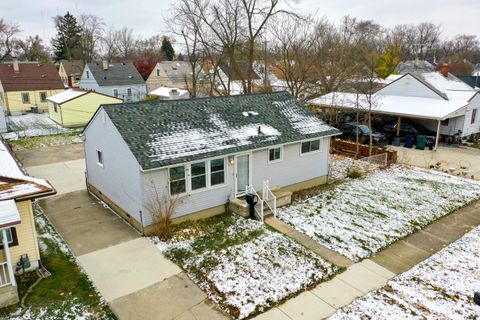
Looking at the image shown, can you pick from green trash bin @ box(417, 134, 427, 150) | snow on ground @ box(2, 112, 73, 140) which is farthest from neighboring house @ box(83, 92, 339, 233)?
snow on ground @ box(2, 112, 73, 140)

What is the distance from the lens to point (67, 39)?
70625mm

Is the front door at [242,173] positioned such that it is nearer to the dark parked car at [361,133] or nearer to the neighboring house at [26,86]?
the dark parked car at [361,133]

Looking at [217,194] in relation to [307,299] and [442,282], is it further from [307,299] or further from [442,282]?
[442,282]

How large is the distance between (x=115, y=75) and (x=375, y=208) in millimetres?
40713

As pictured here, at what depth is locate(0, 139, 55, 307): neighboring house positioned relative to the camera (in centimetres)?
866

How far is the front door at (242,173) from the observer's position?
1431 cm

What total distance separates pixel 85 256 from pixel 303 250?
22.3 ft

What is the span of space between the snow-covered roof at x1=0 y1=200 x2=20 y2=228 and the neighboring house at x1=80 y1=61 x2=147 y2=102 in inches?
1520

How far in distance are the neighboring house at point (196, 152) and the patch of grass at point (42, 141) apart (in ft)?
40.0

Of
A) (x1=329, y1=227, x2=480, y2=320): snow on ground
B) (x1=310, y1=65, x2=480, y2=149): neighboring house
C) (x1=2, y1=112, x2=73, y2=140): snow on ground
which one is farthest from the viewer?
(x1=2, y1=112, x2=73, y2=140): snow on ground

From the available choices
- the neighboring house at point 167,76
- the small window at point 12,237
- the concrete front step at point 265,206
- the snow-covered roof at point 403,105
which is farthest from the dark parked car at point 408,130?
the neighboring house at point 167,76

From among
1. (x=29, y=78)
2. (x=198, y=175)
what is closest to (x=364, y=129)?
(x=198, y=175)

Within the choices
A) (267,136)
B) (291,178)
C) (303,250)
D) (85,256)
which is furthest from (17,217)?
(291,178)

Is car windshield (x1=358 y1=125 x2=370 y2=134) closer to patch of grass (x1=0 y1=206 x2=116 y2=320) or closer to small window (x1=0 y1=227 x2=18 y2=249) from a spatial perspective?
patch of grass (x1=0 y1=206 x2=116 y2=320)
